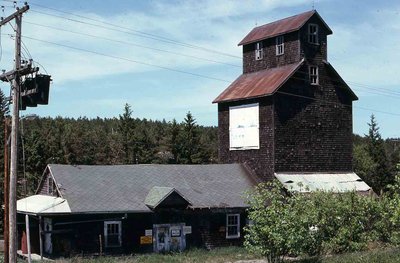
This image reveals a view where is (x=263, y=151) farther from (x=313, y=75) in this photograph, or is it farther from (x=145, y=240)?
(x=145, y=240)

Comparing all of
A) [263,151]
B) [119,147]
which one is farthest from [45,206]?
[119,147]

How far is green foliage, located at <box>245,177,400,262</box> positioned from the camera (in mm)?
27002

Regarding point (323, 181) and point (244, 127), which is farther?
point (244, 127)

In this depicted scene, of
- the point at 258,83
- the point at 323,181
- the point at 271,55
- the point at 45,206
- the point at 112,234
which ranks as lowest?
the point at 112,234

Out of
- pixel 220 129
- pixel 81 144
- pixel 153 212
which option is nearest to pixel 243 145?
pixel 220 129

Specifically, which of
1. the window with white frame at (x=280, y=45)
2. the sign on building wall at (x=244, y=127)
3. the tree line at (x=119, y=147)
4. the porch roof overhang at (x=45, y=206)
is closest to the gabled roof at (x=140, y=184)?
the porch roof overhang at (x=45, y=206)

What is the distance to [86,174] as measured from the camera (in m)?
36.0

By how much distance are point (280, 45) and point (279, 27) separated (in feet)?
4.59

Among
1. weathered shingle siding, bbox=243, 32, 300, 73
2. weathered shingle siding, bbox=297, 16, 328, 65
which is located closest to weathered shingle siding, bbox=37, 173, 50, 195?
weathered shingle siding, bbox=243, 32, 300, 73

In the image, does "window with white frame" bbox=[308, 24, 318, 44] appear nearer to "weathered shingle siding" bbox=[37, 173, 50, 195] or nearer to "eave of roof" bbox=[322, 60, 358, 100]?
"eave of roof" bbox=[322, 60, 358, 100]

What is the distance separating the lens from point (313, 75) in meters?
41.5

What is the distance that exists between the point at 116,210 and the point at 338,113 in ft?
59.4

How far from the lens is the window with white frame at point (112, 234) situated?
110 ft

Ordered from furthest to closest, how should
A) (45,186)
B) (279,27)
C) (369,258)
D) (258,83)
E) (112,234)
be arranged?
(279,27) → (258,83) → (45,186) → (112,234) → (369,258)
